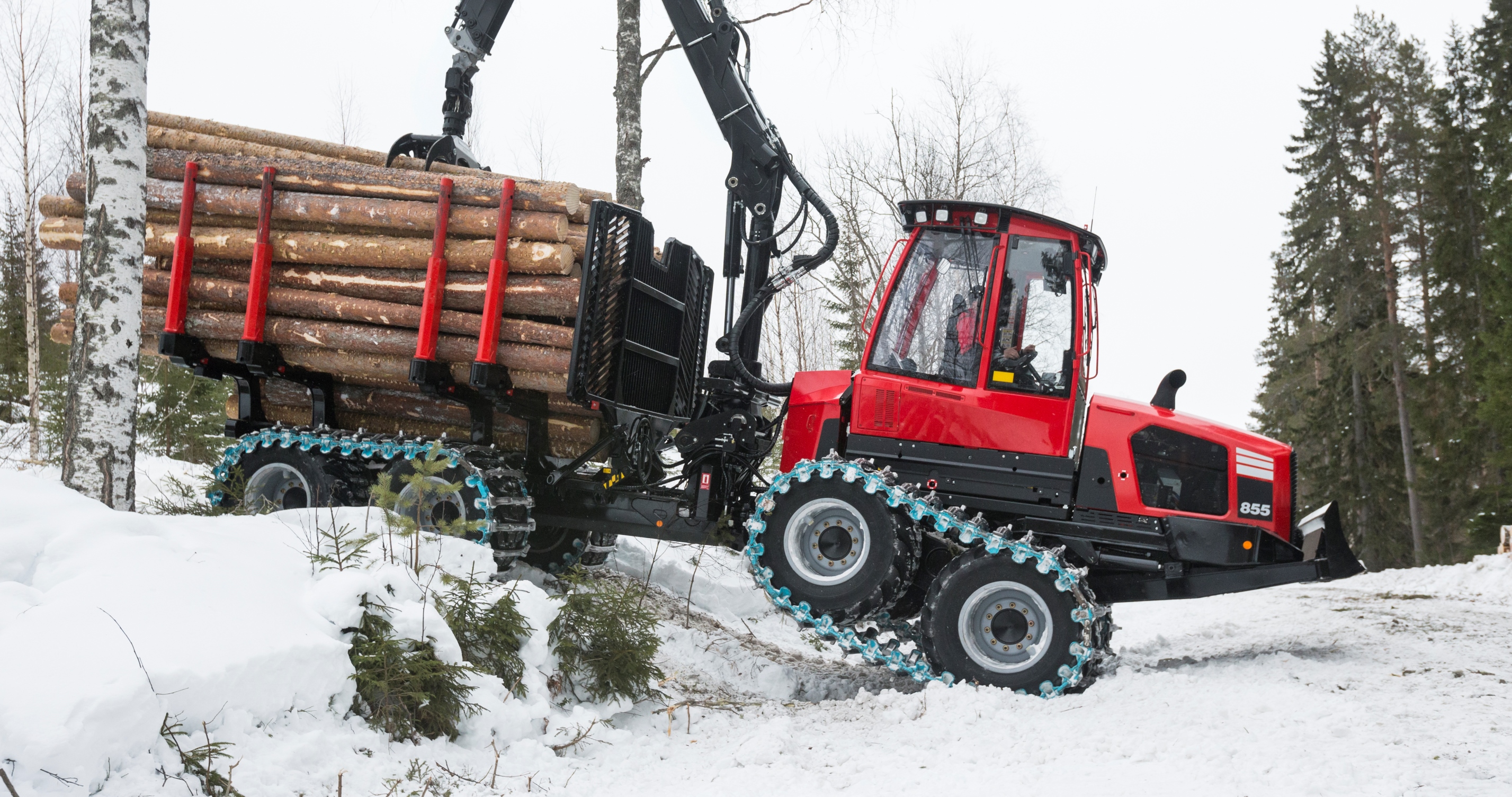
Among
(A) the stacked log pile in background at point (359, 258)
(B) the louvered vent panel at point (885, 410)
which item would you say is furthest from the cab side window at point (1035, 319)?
(A) the stacked log pile in background at point (359, 258)

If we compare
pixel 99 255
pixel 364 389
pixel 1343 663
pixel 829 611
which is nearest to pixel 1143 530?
pixel 1343 663

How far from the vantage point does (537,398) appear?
24.3 ft

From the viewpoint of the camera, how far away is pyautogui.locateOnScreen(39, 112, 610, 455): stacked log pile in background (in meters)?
6.81

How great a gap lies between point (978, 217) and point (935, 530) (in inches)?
79.1

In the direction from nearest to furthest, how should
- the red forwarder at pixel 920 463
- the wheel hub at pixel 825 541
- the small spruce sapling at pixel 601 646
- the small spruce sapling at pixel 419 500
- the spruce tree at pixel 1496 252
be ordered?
1. the small spruce sapling at pixel 419 500
2. the small spruce sapling at pixel 601 646
3. the red forwarder at pixel 920 463
4. the wheel hub at pixel 825 541
5. the spruce tree at pixel 1496 252

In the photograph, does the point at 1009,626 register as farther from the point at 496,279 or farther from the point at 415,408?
the point at 415,408

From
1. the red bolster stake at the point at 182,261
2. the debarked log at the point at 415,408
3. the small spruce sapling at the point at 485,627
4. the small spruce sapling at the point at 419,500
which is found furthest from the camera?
the debarked log at the point at 415,408

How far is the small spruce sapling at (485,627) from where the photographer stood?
4.84m

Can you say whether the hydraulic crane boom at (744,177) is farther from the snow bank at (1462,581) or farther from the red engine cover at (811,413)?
the snow bank at (1462,581)

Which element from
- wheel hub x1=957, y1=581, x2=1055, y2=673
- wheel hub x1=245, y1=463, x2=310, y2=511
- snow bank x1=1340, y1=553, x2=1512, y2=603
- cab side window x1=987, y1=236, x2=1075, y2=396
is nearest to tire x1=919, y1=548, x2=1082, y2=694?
wheel hub x1=957, y1=581, x2=1055, y2=673

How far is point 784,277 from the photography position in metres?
7.41

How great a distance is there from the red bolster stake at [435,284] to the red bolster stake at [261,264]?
4.11 ft

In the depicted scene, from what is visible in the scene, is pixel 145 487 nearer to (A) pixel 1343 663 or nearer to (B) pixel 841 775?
(B) pixel 841 775

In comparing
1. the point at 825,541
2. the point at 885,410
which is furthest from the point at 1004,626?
the point at 885,410
